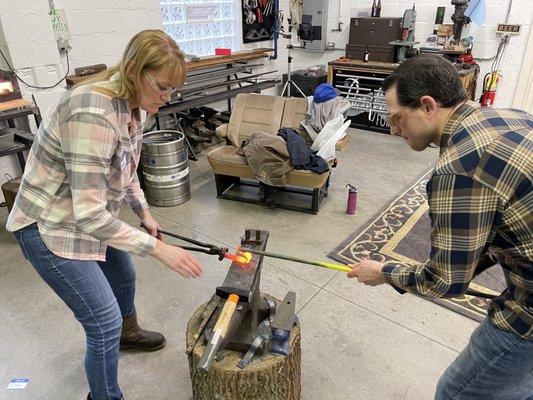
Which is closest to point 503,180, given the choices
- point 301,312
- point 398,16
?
point 301,312

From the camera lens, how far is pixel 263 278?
2559 millimetres

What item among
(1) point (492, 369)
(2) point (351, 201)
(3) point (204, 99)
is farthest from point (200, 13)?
(1) point (492, 369)

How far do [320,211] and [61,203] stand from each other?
2.43 m

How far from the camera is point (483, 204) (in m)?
0.88

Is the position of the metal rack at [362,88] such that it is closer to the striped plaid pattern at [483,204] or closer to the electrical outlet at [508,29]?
the electrical outlet at [508,29]

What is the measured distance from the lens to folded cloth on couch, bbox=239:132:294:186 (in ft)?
10.6

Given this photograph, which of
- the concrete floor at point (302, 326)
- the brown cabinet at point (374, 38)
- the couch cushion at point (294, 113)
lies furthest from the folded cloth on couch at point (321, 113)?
the brown cabinet at point (374, 38)

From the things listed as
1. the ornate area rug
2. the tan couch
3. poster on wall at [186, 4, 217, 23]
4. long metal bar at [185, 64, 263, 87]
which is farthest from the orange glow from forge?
poster on wall at [186, 4, 217, 23]

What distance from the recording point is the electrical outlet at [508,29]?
463cm

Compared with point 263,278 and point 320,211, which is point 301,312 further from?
point 320,211

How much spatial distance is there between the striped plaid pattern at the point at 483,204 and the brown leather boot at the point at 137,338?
141 cm

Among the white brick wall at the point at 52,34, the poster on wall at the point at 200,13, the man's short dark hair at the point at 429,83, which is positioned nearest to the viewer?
the man's short dark hair at the point at 429,83

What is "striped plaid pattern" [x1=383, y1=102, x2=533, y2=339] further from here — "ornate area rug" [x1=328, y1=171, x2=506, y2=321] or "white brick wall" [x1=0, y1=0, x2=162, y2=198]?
"white brick wall" [x1=0, y1=0, x2=162, y2=198]

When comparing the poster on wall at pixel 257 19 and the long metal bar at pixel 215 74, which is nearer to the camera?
the long metal bar at pixel 215 74
